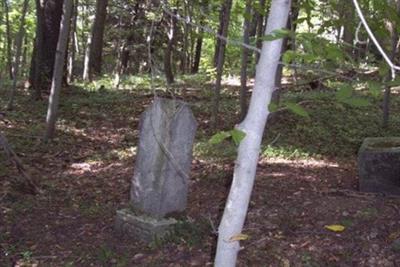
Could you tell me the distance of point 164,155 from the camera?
19.0ft

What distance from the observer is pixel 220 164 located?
8648mm

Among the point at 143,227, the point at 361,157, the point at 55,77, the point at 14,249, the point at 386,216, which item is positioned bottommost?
the point at 14,249

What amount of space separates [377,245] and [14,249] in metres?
3.84

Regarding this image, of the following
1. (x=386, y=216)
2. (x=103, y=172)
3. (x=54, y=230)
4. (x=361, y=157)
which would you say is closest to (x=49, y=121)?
(x=103, y=172)

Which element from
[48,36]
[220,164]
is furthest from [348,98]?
[48,36]

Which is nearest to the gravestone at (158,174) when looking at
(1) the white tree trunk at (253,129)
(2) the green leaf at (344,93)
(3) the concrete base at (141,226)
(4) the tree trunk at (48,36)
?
(3) the concrete base at (141,226)

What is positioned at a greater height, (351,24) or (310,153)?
(351,24)

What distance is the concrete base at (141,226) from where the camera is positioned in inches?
225

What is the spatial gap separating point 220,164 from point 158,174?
2.90 m

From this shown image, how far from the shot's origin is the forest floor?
516 cm

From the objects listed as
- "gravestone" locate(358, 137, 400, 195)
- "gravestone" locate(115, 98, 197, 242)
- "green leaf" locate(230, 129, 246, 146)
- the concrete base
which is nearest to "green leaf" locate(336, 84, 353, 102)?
"green leaf" locate(230, 129, 246, 146)

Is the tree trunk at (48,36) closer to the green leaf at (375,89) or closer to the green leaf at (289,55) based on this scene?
the green leaf at (289,55)

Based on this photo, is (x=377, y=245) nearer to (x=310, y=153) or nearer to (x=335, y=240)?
(x=335, y=240)

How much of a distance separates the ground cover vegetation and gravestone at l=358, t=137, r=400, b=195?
0.22 m
